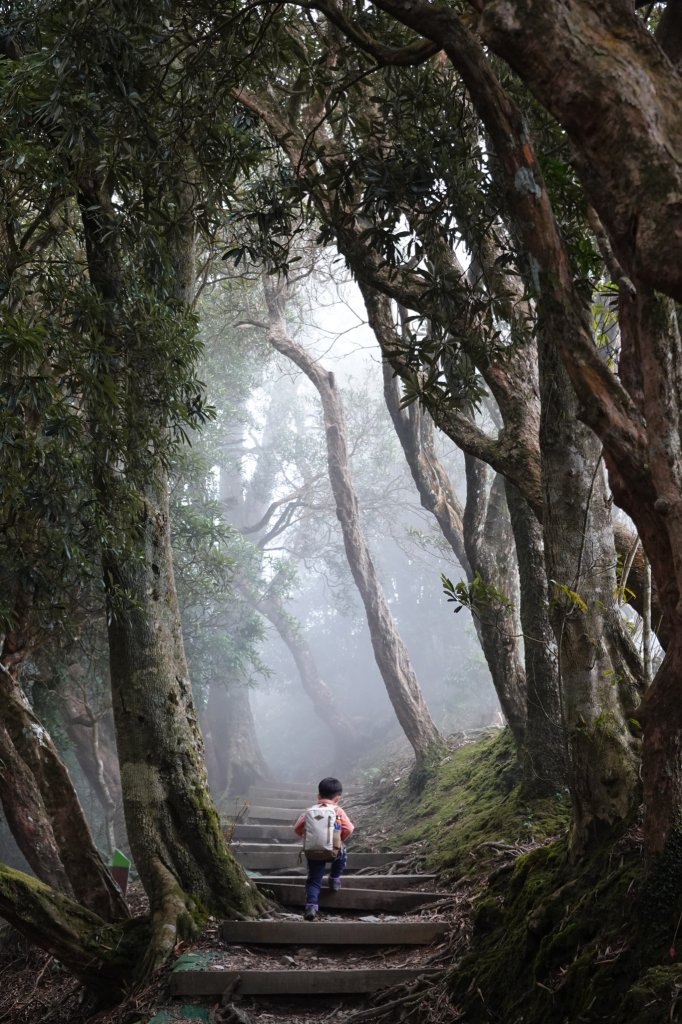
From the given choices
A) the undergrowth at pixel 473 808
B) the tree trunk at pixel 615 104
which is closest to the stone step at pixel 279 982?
the undergrowth at pixel 473 808

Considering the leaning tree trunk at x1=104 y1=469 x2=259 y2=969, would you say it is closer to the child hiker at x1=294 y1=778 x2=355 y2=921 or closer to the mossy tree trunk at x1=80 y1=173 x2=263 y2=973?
the mossy tree trunk at x1=80 y1=173 x2=263 y2=973

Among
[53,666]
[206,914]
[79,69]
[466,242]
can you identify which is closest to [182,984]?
[206,914]

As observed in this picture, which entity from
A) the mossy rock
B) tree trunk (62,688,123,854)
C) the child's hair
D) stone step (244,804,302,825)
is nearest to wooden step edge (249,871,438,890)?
the child's hair

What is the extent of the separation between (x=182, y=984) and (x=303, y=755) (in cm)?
3629

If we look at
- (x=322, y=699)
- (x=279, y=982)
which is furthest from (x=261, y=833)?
(x=322, y=699)

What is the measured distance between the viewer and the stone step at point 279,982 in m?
5.13

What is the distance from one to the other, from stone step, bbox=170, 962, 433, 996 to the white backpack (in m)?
1.74

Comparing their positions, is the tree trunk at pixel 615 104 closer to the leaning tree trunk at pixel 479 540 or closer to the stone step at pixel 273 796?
the leaning tree trunk at pixel 479 540

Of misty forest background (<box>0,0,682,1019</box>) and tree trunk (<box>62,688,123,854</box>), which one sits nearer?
misty forest background (<box>0,0,682,1019</box>)

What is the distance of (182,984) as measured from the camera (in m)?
5.25

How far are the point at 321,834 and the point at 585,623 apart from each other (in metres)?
3.56

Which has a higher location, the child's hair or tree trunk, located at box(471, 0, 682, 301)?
tree trunk, located at box(471, 0, 682, 301)

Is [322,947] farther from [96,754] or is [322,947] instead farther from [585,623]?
[96,754]

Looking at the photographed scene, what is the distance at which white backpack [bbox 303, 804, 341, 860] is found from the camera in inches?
275
